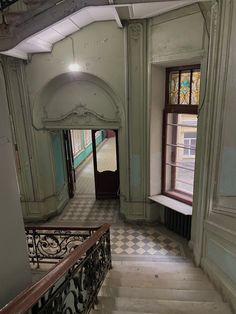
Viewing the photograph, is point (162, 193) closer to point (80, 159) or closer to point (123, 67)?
point (123, 67)

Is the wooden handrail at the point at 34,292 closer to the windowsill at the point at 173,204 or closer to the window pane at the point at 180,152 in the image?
the windowsill at the point at 173,204

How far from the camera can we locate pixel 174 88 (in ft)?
15.4

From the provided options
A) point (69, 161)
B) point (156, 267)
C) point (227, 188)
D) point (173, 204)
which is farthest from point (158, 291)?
point (69, 161)

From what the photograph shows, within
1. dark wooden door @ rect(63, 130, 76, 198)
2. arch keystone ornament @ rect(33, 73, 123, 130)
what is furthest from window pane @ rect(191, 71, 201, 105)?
dark wooden door @ rect(63, 130, 76, 198)

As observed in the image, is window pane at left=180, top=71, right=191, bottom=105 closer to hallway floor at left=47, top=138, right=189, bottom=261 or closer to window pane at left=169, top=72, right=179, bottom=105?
window pane at left=169, top=72, right=179, bottom=105

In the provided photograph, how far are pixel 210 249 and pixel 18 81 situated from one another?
15.9ft

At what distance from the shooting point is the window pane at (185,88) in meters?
4.43

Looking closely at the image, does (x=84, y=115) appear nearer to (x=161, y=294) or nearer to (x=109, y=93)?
(x=109, y=93)

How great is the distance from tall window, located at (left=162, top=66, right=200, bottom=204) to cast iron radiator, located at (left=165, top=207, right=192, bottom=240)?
1.14ft

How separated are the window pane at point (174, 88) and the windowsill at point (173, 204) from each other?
6.65ft

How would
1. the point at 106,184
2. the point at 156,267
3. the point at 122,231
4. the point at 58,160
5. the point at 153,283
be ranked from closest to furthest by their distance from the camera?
the point at 153,283 → the point at 156,267 → the point at 122,231 → the point at 58,160 → the point at 106,184

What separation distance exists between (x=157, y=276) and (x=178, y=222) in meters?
1.56

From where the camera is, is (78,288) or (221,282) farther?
(221,282)

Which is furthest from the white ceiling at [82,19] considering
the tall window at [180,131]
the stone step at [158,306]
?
the stone step at [158,306]
